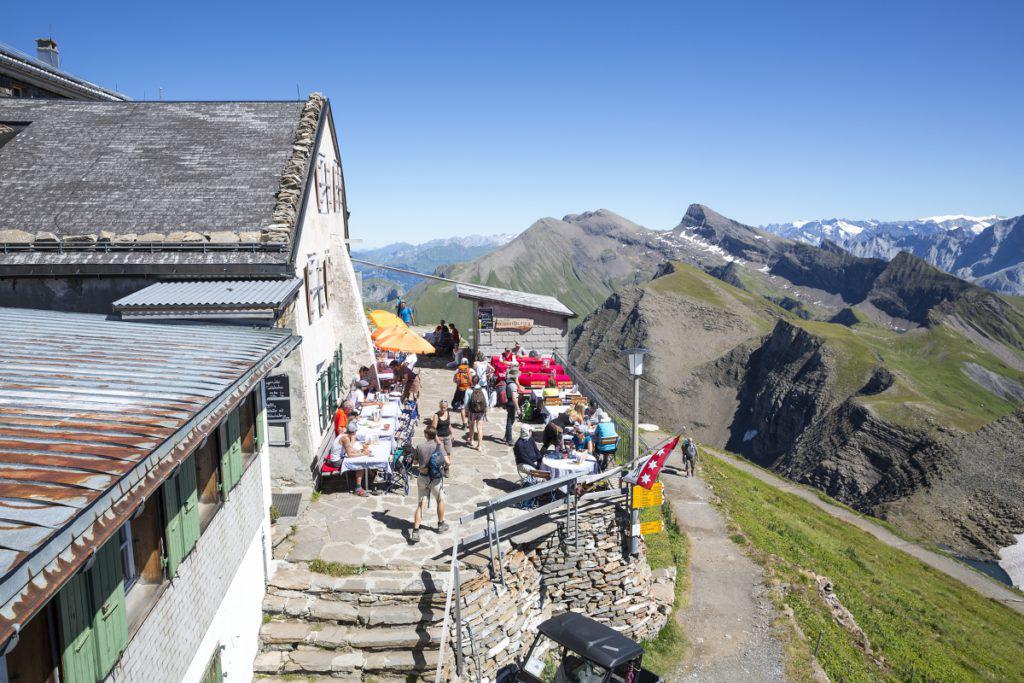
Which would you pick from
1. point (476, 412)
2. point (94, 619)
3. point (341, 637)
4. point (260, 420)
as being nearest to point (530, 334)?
point (476, 412)

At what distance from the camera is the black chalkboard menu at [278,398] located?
13.7 m

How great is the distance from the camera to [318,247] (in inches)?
682

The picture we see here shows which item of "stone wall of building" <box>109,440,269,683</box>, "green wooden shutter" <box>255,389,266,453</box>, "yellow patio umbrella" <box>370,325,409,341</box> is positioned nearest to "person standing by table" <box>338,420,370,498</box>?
"stone wall of building" <box>109,440,269,683</box>

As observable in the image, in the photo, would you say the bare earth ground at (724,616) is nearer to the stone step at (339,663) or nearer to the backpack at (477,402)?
the stone step at (339,663)

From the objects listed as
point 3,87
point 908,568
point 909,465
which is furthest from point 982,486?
point 3,87

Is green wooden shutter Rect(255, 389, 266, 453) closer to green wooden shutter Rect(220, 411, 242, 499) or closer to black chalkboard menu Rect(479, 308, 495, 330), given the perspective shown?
green wooden shutter Rect(220, 411, 242, 499)

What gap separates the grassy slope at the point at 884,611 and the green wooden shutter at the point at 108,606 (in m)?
15.2

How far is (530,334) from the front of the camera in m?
26.0

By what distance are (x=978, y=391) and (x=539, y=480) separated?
5653 inches

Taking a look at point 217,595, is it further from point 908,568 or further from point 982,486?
point 982,486

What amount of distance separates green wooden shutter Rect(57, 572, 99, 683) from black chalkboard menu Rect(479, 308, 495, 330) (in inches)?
800

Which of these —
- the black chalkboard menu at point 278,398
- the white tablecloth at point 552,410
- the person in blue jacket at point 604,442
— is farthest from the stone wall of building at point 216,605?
the white tablecloth at point 552,410

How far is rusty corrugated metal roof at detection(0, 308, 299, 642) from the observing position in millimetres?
3797

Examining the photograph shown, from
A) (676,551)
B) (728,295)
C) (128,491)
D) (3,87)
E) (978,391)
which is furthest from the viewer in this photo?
(728,295)
